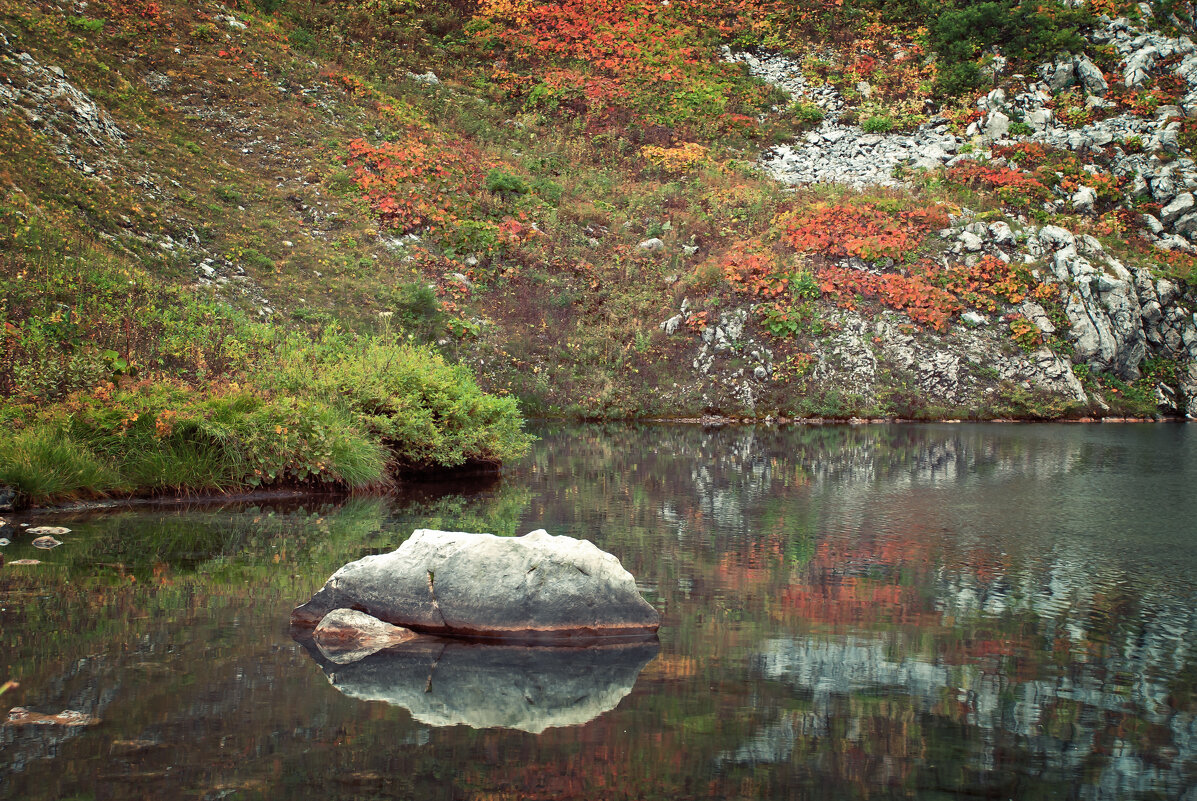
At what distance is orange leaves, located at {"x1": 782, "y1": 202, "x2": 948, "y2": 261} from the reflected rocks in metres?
26.8

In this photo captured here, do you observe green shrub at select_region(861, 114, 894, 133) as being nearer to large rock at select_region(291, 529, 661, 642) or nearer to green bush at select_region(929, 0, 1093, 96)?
green bush at select_region(929, 0, 1093, 96)

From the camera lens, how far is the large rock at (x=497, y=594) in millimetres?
7223

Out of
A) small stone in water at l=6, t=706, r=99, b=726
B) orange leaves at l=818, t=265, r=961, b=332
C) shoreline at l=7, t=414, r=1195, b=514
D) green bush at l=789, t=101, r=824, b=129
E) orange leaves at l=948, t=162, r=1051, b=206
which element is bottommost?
shoreline at l=7, t=414, r=1195, b=514

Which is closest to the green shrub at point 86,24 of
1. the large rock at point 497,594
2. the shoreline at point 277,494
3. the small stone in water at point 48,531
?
the shoreline at point 277,494

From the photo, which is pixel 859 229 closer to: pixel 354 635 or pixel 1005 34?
pixel 1005 34

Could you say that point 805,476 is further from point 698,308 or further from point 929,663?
point 698,308

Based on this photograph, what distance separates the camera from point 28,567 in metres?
8.68

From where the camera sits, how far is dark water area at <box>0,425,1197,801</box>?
4715 mm

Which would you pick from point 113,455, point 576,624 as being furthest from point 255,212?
point 576,624

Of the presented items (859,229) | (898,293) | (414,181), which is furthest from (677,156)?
(898,293)

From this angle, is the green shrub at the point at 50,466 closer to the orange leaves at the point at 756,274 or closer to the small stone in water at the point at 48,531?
the small stone in water at the point at 48,531

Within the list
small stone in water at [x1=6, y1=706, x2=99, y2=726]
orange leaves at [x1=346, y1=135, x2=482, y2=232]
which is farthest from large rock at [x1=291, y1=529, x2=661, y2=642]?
orange leaves at [x1=346, y1=135, x2=482, y2=232]

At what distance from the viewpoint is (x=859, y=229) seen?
3216 centimetres

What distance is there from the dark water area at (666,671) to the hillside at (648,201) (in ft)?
28.3
